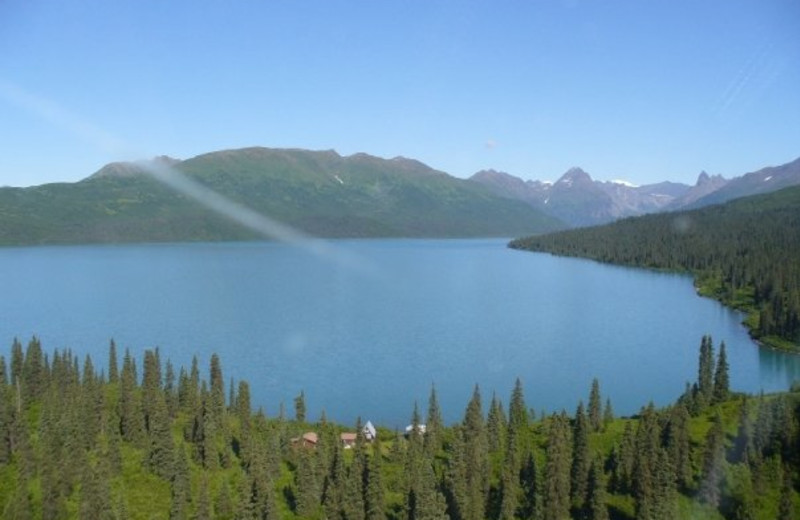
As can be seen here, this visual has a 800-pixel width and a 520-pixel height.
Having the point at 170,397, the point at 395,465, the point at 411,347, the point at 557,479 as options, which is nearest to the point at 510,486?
the point at 557,479

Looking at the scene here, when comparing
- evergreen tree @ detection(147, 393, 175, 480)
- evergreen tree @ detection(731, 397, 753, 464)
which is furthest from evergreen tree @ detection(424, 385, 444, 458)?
evergreen tree @ detection(731, 397, 753, 464)

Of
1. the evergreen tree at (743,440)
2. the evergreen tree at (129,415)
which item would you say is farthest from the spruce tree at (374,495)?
the evergreen tree at (743,440)

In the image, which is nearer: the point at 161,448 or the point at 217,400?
the point at 161,448

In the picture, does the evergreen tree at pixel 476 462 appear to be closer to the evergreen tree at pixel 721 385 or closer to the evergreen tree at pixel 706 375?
the evergreen tree at pixel 706 375

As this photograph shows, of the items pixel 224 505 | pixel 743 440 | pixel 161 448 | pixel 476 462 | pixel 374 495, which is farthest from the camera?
pixel 161 448

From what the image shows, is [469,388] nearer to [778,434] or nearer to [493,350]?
[493,350]

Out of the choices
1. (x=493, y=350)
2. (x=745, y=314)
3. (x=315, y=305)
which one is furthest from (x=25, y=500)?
(x=745, y=314)

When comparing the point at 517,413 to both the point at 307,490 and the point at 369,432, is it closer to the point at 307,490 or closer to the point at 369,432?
the point at 369,432

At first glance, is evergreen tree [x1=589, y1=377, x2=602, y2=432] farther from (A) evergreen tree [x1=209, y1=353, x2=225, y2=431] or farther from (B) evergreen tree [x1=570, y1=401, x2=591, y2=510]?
(A) evergreen tree [x1=209, y1=353, x2=225, y2=431]
